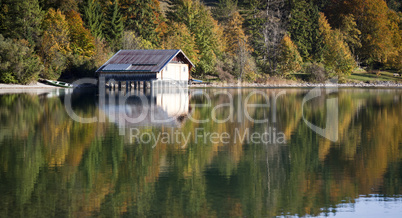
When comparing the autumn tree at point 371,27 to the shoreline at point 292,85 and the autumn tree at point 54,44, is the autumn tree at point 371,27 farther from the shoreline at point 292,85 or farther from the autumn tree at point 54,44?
the autumn tree at point 54,44

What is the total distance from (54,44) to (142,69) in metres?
12.3

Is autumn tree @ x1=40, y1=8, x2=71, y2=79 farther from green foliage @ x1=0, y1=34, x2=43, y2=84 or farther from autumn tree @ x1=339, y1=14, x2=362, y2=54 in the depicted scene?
autumn tree @ x1=339, y1=14, x2=362, y2=54

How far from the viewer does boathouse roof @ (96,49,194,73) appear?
59.5 metres

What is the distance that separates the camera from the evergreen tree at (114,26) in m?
76.0

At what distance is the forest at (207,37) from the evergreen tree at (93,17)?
14 centimetres

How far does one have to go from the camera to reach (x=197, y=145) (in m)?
16.8

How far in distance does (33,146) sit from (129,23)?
6469cm

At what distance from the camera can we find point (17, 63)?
55688 mm

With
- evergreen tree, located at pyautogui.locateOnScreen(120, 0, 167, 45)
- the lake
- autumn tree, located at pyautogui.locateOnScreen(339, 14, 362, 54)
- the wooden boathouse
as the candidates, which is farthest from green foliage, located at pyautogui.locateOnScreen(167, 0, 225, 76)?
the lake

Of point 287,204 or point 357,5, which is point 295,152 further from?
point 357,5

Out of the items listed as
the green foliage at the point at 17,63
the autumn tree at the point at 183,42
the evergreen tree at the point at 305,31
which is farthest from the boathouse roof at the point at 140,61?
the evergreen tree at the point at 305,31

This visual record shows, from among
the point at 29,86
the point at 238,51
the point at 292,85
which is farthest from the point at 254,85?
the point at 29,86

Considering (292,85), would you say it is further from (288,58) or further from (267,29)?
(267,29)

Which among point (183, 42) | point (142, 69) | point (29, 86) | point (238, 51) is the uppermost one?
point (183, 42)
